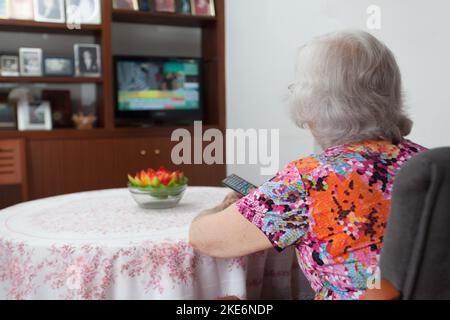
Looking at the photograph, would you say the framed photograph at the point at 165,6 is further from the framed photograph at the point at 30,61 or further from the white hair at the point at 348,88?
the white hair at the point at 348,88

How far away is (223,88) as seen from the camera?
406 cm

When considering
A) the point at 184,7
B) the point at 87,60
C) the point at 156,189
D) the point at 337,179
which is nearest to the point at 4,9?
the point at 87,60

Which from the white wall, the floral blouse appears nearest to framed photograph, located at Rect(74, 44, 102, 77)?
the white wall

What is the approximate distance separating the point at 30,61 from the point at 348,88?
3.04 m

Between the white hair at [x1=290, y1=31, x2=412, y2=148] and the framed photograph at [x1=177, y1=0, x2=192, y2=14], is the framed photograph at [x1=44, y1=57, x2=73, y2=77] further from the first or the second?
the white hair at [x1=290, y1=31, x2=412, y2=148]

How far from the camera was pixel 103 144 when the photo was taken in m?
3.67

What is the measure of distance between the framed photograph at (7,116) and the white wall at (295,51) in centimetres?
164

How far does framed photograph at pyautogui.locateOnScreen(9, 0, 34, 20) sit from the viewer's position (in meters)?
3.47

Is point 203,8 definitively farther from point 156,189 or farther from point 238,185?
point 238,185

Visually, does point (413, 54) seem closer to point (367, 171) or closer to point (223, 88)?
point (367, 171)

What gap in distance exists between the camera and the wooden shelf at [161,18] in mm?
3779

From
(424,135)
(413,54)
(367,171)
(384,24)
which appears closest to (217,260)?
(367,171)

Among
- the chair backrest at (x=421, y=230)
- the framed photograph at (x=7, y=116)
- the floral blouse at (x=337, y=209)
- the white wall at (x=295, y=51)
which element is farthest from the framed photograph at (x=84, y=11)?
the chair backrest at (x=421, y=230)
